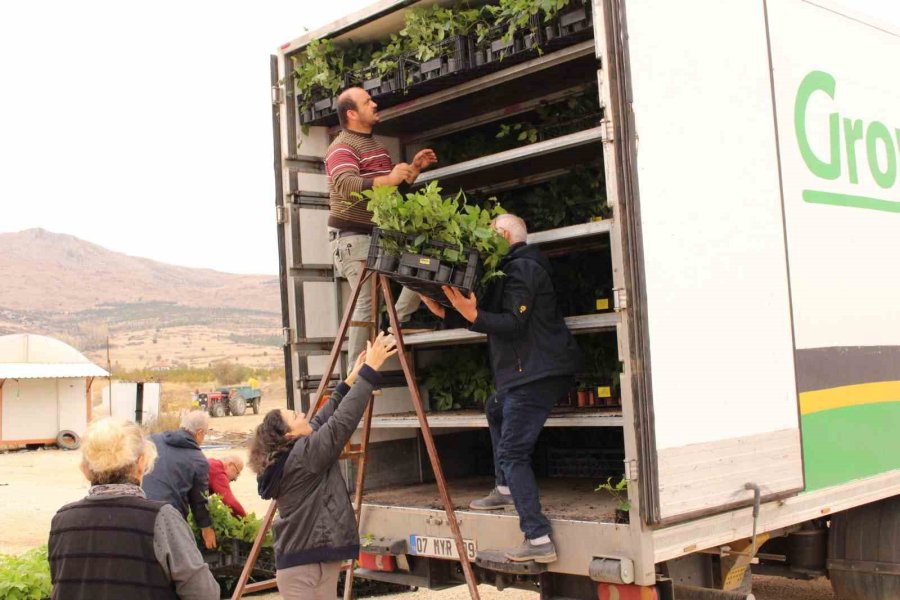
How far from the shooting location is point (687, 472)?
495 cm

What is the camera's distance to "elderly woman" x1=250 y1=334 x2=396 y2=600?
Answer: 17.3 ft

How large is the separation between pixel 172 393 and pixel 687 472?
46.8m

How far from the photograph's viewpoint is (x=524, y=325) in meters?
5.54

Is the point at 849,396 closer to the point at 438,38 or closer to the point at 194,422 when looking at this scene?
the point at 438,38

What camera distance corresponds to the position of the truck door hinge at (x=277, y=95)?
696cm

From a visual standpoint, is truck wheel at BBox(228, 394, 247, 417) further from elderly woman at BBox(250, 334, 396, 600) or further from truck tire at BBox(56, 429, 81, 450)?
elderly woman at BBox(250, 334, 396, 600)

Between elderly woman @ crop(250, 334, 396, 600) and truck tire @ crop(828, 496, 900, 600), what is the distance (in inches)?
138

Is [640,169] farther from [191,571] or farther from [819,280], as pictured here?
[191,571]

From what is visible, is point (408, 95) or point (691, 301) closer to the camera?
point (691, 301)

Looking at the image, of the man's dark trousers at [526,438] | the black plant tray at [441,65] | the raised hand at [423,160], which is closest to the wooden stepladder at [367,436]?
the man's dark trousers at [526,438]

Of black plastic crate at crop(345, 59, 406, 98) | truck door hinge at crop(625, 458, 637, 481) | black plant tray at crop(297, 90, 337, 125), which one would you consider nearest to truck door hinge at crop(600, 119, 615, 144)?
truck door hinge at crop(625, 458, 637, 481)

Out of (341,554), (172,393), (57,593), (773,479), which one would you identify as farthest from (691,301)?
(172,393)

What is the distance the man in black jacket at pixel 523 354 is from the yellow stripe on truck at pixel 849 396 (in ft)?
4.43

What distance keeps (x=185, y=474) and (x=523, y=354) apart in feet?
11.8
